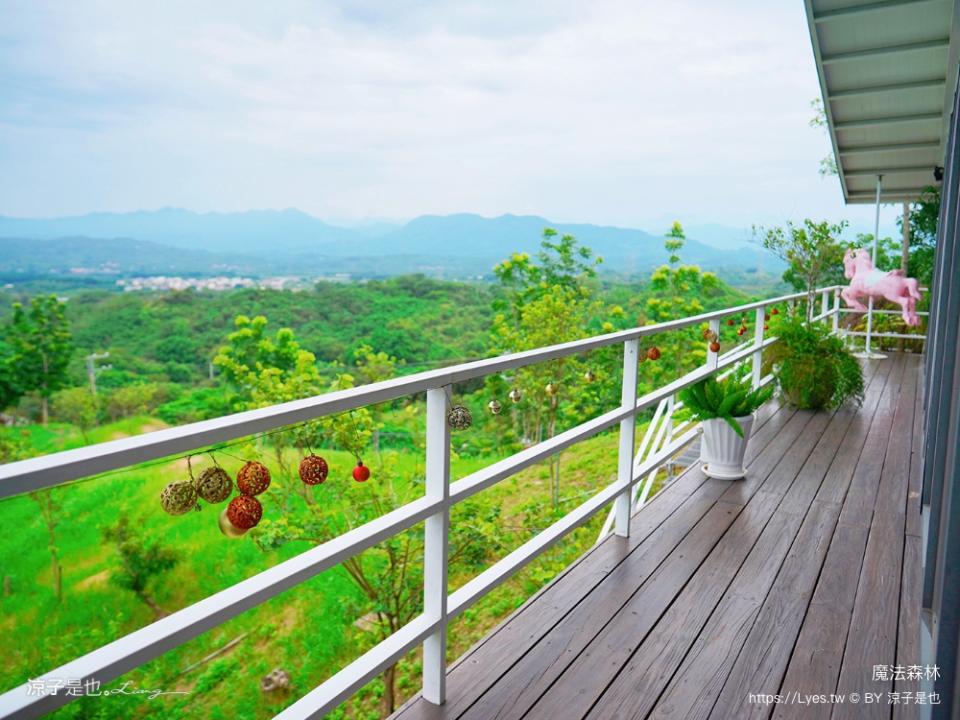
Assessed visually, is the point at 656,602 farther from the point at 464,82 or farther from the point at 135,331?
the point at 464,82

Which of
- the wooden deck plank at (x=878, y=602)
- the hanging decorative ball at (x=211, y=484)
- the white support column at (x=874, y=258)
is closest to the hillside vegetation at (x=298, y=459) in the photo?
the hanging decorative ball at (x=211, y=484)

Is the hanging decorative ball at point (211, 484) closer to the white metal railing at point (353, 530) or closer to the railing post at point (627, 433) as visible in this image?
the white metal railing at point (353, 530)

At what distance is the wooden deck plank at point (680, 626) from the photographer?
71.6 inches

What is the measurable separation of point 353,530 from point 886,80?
5.69 meters

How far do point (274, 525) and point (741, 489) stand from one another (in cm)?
470

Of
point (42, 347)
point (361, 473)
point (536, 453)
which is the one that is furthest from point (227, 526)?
point (42, 347)

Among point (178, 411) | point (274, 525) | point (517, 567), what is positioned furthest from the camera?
point (178, 411)

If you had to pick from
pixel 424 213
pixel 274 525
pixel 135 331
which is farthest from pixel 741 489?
pixel 424 213

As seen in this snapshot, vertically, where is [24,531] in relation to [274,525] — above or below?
below

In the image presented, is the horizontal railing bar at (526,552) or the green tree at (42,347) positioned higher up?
the horizontal railing bar at (526,552)

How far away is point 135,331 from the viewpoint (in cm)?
2214

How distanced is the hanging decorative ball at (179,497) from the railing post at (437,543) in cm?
60

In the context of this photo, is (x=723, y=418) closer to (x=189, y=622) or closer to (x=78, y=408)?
(x=189, y=622)

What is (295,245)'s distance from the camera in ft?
132
